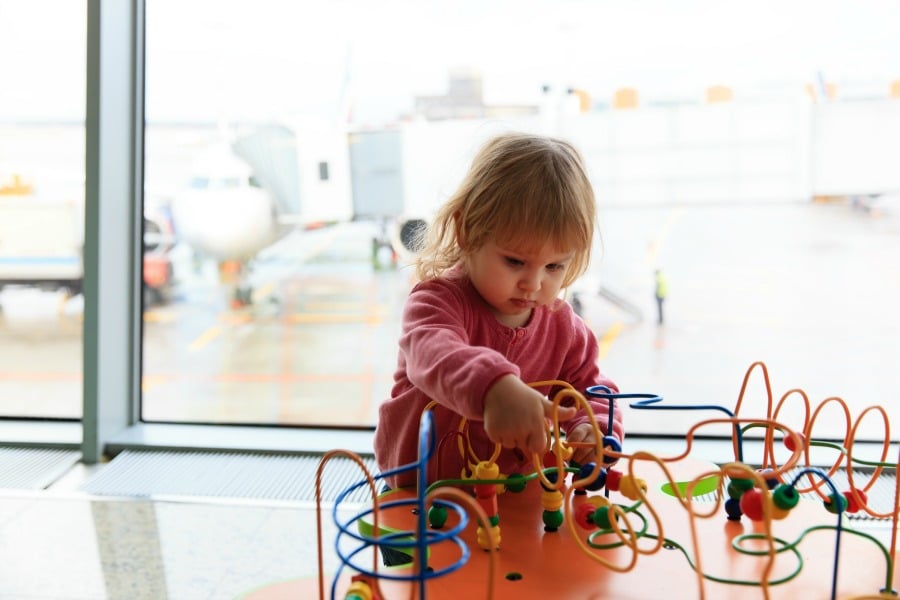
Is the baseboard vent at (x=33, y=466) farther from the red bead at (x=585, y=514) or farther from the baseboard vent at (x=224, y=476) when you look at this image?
the red bead at (x=585, y=514)

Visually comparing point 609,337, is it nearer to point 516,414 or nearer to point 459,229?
point 459,229

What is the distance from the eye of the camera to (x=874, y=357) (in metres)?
2.00

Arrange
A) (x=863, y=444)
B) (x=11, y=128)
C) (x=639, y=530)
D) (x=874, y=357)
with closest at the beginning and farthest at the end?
(x=639, y=530) → (x=863, y=444) → (x=874, y=357) → (x=11, y=128)

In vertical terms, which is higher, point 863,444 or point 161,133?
point 161,133

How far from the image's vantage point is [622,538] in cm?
75

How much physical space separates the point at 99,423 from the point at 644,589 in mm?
1417

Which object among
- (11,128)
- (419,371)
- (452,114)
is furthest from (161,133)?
(419,371)

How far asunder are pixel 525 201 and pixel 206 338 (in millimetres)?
1707

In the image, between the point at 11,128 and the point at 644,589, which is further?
the point at 11,128

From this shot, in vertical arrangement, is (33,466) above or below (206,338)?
below

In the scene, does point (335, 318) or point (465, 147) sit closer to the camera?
point (465, 147)

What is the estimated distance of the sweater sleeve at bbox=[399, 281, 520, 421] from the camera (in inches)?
29.1

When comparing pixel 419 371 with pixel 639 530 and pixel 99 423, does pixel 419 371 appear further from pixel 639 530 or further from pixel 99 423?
pixel 99 423

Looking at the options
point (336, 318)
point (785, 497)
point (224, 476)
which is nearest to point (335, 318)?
point (336, 318)
